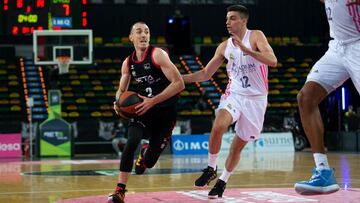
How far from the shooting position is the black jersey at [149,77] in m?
7.59

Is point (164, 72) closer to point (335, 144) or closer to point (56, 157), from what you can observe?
point (56, 157)

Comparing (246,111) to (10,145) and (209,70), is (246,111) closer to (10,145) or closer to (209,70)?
(209,70)

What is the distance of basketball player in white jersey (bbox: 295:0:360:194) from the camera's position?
6066 mm

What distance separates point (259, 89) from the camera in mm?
8008

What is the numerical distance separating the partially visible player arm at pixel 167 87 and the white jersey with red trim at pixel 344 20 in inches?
74.4

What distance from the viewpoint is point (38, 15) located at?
64.7 ft

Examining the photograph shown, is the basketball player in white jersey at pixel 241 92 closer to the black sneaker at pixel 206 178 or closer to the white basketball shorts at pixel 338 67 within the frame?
the black sneaker at pixel 206 178

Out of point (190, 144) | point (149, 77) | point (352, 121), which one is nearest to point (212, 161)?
point (149, 77)

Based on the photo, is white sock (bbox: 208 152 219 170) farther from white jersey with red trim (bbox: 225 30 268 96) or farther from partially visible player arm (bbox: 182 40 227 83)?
partially visible player arm (bbox: 182 40 227 83)

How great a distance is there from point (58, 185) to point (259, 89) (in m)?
3.75

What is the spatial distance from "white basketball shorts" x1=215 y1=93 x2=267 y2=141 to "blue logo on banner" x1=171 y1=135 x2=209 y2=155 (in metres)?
14.1

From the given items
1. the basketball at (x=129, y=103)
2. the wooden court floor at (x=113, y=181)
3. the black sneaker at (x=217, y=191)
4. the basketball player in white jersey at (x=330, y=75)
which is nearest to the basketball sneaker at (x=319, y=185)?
the basketball player in white jersey at (x=330, y=75)

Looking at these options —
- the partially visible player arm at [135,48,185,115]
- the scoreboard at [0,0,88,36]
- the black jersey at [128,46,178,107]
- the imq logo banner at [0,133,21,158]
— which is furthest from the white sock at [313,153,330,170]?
the imq logo banner at [0,133,21,158]

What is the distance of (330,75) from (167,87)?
6.25ft
